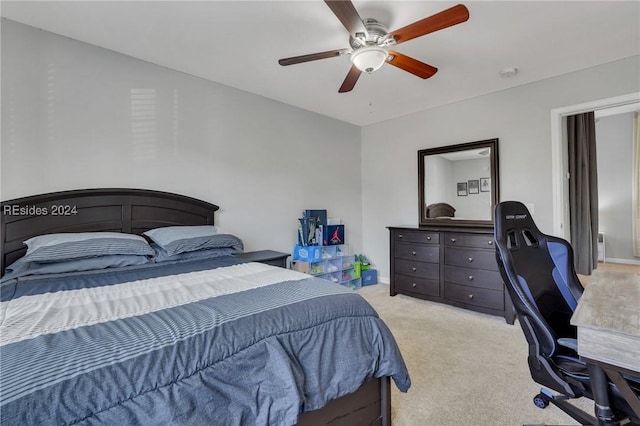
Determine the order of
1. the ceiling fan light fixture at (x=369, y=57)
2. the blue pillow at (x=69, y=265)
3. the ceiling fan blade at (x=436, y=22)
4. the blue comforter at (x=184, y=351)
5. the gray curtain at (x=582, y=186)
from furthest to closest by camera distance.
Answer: the gray curtain at (x=582, y=186) → the ceiling fan light fixture at (x=369, y=57) → the blue pillow at (x=69, y=265) → the ceiling fan blade at (x=436, y=22) → the blue comforter at (x=184, y=351)

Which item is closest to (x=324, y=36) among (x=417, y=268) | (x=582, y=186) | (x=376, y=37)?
(x=376, y=37)

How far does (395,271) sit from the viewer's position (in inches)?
153

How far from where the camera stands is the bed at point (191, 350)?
0.78m

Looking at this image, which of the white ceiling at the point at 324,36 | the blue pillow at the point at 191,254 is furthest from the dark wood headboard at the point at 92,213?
the white ceiling at the point at 324,36

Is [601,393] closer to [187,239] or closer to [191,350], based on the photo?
[191,350]

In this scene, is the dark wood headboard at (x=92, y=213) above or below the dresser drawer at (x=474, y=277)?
above

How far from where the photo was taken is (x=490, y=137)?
3.48 m

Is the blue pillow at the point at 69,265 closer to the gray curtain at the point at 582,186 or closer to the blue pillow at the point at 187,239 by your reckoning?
the blue pillow at the point at 187,239

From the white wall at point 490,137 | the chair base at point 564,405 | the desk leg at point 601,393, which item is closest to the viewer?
the desk leg at point 601,393

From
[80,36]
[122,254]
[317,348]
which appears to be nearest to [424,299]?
[317,348]

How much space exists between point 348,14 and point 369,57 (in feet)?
1.36

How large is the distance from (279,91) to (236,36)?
108 cm

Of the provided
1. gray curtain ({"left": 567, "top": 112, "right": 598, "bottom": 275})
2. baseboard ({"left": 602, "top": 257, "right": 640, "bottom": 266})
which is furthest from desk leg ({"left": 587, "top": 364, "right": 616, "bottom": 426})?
baseboard ({"left": 602, "top": 257, "right": 640, "bottom": 266})

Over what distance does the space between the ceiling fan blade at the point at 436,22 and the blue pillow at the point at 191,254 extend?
2016 millimetres
